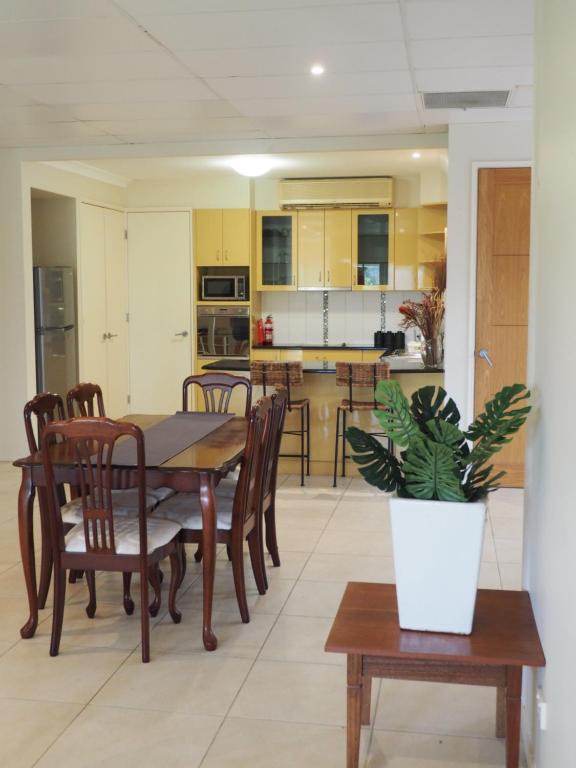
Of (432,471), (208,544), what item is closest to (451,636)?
(432,471)

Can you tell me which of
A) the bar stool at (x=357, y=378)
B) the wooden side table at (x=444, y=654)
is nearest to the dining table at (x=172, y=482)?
the wooden side table at (x=444, y=654)

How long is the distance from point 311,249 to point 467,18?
5.28 metres

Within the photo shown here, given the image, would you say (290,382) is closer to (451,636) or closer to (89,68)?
(89,68)

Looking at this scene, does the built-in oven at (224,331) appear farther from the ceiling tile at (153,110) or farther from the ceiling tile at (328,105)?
the ceiling tile at (328,105)

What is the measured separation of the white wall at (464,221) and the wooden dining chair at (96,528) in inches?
126

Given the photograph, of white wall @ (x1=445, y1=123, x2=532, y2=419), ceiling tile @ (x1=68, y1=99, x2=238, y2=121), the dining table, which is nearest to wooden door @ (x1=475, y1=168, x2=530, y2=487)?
white wall @ (x1=445, y1=123, x2=532, y2=419)

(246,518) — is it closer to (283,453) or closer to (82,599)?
(82,599)

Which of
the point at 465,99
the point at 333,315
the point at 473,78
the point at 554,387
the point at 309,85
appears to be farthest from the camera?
the point at 333,315

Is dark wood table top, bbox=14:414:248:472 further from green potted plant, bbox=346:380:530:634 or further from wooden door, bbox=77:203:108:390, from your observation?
wooden door, bbox=77:203:108:390

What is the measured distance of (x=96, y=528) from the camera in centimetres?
333

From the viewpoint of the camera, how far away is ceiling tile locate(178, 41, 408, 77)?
4.27 metres

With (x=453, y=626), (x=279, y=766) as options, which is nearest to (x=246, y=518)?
(x=279, y=766)

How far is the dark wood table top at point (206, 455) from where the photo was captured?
346cm

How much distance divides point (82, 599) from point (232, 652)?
0.95 m
